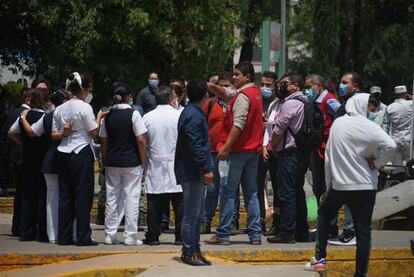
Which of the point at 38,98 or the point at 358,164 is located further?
the point at 38,98

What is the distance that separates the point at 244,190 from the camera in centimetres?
1247

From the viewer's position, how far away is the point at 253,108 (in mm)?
12211

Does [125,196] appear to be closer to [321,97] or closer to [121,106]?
[121,106]

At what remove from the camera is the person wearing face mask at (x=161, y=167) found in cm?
1263

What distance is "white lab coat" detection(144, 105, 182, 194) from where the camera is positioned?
41.6 feet

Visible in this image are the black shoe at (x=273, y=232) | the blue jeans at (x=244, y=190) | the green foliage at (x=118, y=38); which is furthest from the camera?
the green foliage at (x=118, y=38)

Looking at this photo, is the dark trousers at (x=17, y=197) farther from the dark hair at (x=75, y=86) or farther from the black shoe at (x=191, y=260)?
the black shoe at (x=191, y=260)

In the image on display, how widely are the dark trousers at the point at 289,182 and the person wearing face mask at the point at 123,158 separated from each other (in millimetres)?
1623

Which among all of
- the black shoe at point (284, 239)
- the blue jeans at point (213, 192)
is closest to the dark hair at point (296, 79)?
the blue jeans at point (213, 192)

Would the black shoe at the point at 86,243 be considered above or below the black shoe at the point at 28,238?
above

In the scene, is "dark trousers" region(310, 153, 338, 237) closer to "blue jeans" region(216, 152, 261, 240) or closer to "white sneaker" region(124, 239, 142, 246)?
"blue jeans" region(216, 152, 261, 240)

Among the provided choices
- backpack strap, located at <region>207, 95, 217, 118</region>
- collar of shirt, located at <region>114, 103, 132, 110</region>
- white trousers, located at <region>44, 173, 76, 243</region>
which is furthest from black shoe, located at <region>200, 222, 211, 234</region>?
collar of shirt, located at <region>114, 103, 132, 110</region>

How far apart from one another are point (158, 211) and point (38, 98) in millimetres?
2006

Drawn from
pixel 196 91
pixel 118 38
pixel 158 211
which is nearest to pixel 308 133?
pixel 196 91
